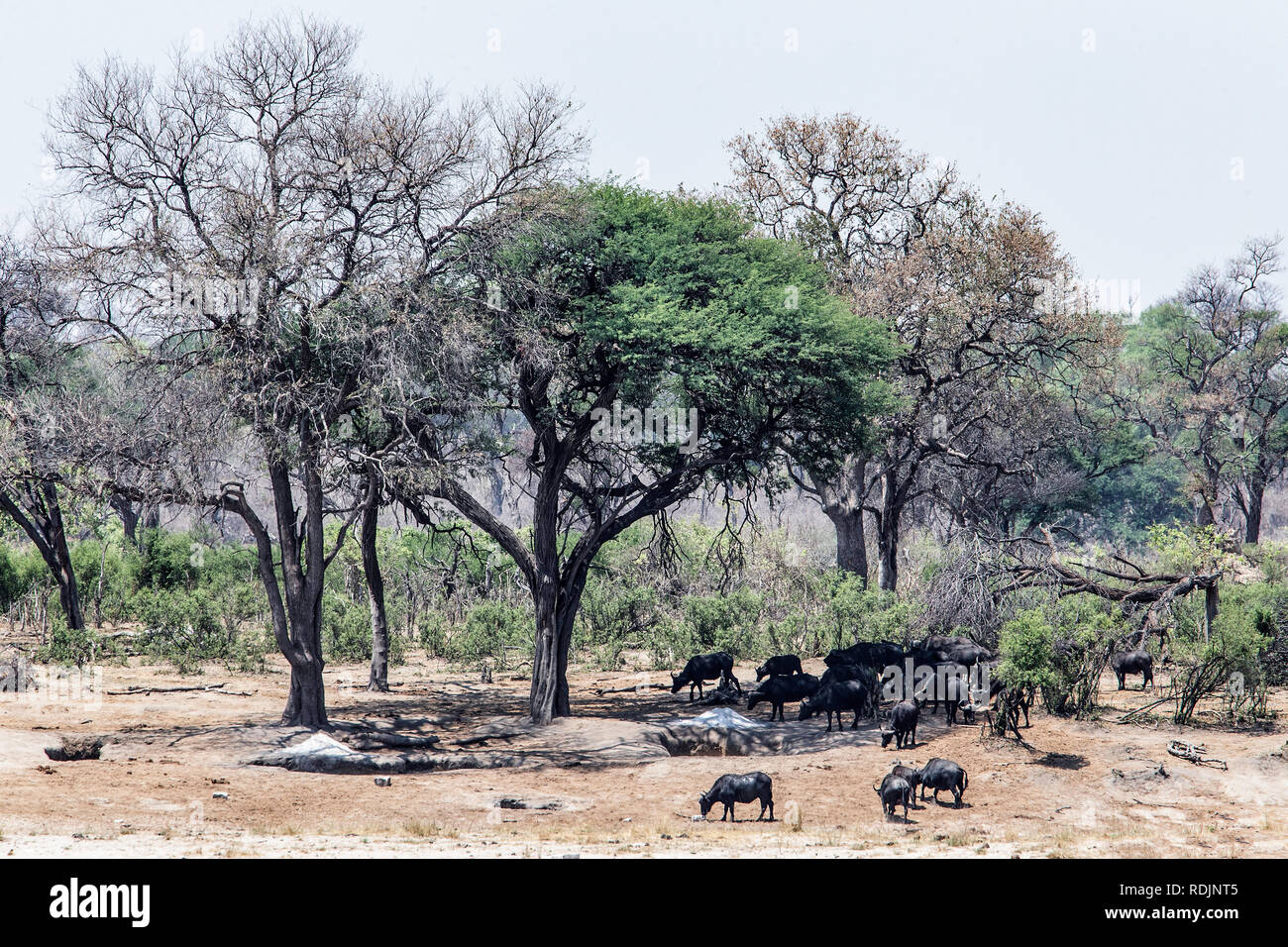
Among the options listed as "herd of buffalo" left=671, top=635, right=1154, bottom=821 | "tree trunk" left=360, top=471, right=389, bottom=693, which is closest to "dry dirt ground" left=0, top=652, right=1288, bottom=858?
"herd of buffalo" left=671, top=635, right=1154, bottom=821

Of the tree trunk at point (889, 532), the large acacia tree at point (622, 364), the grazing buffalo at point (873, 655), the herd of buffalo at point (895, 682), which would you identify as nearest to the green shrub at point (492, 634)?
the herd of buffalo at point (895, 682)

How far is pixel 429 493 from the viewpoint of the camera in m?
19.2

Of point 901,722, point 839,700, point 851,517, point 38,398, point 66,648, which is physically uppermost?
point 38,398

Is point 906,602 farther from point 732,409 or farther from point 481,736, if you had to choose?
point 481,736

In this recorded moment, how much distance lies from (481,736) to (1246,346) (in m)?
38.2

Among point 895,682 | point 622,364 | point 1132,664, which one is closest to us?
point 622,364

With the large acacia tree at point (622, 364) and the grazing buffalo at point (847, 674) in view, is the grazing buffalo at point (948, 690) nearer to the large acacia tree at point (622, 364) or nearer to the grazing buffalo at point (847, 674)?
the grazing buffalo at point (847, 674)

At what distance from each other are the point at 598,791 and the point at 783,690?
605 cm

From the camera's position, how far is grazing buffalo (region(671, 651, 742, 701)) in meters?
23.1

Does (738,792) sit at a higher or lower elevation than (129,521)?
lower

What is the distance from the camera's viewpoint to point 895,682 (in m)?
22.0

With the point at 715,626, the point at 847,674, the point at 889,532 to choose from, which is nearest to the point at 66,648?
the point at 715,626

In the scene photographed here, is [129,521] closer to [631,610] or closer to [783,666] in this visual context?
[631,610]

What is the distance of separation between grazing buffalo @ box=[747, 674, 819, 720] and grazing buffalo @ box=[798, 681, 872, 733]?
24.0 inches
